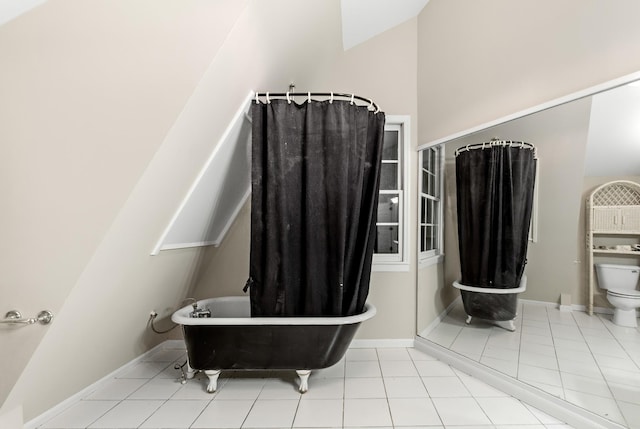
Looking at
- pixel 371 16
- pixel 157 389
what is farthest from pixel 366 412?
pixel 371 16

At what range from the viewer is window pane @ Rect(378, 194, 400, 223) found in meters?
3.14

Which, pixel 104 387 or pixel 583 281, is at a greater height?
pixel 583 281

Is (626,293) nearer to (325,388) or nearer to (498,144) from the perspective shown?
(498,144)

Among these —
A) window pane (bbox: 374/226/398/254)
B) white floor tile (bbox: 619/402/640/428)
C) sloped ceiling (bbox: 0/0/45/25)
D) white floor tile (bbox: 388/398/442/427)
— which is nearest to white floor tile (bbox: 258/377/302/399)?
white floor tile (bbox: 388/398/442/427)

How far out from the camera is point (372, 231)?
2.33 m

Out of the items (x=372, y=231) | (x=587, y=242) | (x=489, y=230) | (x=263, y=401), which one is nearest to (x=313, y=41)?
(x=372, y=231)

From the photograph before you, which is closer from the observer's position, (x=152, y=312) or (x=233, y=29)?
(x=233, y=29)

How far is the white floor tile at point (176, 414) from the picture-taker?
188cm

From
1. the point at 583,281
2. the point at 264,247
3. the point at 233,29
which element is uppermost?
the point at 233,29

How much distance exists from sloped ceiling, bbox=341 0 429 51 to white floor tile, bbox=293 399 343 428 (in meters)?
2.91

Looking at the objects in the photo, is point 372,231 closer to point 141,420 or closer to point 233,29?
point 233,29

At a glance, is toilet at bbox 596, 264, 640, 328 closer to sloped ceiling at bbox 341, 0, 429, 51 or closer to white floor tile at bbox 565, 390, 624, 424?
white floor tile at bbox 565, 390, 624, 424

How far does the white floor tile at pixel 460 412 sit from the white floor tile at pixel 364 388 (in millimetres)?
370

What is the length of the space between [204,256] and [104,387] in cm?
118
